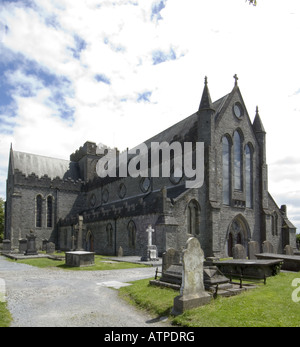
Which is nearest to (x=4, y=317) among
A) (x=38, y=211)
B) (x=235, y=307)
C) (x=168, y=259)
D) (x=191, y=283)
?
(x=191, y=283)

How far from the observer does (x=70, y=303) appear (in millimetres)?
9094

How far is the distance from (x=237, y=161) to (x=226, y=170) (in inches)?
79.5

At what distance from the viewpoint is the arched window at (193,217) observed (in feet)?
79.7

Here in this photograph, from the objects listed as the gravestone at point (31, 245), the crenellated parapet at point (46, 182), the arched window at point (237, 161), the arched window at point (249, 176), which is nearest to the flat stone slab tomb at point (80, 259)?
the gravestone at point (31, 245)

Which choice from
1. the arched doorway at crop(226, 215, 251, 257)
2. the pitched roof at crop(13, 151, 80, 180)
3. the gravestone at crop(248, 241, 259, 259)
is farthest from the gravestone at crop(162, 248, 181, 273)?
the pitched roof at crop(13, 151, 80, 180)

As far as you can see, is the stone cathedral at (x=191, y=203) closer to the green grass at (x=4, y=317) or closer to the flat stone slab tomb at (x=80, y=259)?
the flat stone slab tomb at (x=80, y=259)

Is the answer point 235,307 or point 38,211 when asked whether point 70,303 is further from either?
point 38,211

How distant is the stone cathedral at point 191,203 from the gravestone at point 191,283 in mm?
13556

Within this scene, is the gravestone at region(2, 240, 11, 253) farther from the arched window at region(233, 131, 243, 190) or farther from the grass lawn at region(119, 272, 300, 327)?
the grass lawn at region(119, 272, 300, 327)

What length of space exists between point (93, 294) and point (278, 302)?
5630 mm

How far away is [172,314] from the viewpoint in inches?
307
